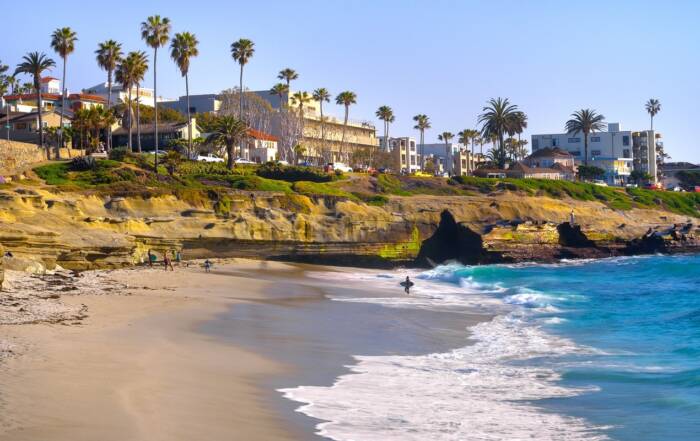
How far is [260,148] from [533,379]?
267 ft

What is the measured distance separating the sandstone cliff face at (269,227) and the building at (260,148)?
33.9 metres

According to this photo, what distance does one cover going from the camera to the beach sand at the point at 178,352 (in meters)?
11.8

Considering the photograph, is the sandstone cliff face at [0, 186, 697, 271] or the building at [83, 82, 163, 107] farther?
the building at [83, 82, 163, 107]

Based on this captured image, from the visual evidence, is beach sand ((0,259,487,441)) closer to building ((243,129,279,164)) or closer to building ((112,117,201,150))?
building ((112,117,201,150))

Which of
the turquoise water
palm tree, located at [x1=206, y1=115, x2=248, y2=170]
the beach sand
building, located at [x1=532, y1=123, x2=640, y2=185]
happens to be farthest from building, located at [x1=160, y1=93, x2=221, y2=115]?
the beach sand

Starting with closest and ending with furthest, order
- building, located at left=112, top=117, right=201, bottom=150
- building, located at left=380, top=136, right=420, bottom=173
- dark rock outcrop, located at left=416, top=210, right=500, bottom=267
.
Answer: dark rock outcrop, located at left=416, top=210, right=500, bottom=267, building, located at left=112, top=117, right=201, bottom=150, building, located at left=380, top=136, right=420, bottom=173

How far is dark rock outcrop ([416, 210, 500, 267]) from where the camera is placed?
5894cm

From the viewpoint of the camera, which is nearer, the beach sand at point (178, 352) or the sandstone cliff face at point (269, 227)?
the beach sand at point (178, 352)

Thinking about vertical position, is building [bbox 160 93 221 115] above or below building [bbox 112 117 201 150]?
above

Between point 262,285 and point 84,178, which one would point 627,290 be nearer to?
point 262,285

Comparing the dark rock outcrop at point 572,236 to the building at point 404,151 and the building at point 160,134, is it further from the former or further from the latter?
the building at point 404,151

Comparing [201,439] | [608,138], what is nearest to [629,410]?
[201,439]

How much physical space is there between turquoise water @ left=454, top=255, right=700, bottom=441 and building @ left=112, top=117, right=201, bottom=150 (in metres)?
44.6

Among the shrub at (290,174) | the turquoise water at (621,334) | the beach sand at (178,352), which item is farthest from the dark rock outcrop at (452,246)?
the beach sand at (178,352)
